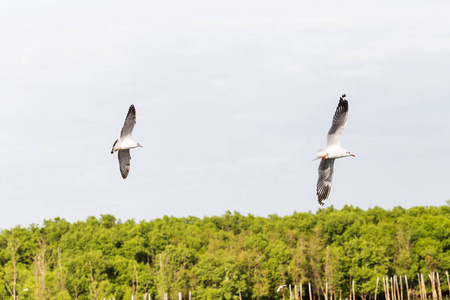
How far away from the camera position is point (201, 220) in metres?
104

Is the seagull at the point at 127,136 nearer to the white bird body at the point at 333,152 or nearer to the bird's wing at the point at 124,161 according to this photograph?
the bird's wing at the point at 124,161

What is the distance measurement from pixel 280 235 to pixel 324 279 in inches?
489

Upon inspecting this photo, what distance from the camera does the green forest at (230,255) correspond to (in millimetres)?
69500

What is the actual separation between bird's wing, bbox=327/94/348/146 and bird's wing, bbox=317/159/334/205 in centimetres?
109

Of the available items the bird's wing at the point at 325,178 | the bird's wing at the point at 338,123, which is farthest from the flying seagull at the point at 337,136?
the bird's wing at the point at 325,178

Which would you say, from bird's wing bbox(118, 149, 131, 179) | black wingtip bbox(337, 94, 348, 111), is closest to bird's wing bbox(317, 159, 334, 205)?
A: black wingtip bbox(337, 94, 348, 111)

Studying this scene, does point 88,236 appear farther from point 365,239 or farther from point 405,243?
point 405,243

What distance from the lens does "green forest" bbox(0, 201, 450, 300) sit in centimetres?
6950

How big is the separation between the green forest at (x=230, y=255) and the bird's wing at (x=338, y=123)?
1742 inches

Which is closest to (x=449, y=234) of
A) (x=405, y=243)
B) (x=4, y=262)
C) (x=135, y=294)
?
(x=405, y=243)

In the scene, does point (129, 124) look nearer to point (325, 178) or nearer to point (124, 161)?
point (124, 161)

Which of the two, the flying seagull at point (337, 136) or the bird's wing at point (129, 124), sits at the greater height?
the bird's wing at point (129, 124)

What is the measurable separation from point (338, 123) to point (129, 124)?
707 cm

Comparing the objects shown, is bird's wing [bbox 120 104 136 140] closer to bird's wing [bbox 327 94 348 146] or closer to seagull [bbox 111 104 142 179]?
seagull [bbox 111 104 142 179]
